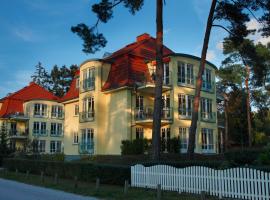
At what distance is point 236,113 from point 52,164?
128 ft

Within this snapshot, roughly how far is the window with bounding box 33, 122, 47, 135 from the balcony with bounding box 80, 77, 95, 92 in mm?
23424

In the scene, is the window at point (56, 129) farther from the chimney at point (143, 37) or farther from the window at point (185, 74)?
the window at point (185, 74)

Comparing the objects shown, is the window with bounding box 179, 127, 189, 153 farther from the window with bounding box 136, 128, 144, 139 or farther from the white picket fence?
the white picket fence

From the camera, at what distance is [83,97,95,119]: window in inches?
1391

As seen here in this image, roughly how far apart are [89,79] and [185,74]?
989 centimetres

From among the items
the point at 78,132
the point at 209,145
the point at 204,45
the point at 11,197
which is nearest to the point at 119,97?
the point at 78,132

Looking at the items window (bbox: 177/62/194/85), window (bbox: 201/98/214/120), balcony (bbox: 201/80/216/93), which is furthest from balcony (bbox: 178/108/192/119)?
balcony (bbox: 201/80/216/93)

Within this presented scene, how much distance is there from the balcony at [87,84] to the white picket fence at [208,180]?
1986cm

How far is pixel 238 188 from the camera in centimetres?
1263

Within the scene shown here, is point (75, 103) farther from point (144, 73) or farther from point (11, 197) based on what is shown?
point (11, 197)

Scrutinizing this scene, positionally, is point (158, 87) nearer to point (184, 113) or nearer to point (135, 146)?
point (135, 146)

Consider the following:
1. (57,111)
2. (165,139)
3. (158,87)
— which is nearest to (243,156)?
(158,87)

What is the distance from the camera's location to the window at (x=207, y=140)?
3538 cm

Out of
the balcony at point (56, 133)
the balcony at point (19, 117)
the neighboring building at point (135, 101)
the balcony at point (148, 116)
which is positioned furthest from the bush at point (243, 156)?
the balcony at point (56, 133)
